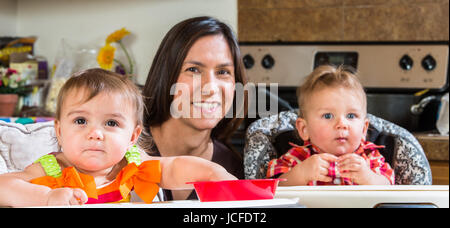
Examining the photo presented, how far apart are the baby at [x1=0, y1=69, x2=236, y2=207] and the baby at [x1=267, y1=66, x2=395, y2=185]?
0.15 m

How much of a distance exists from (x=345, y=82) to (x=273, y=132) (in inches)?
5.2

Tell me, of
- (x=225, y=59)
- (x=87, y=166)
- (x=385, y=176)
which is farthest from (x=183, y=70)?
(x=385, y=176)

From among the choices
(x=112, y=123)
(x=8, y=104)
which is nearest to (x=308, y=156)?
(x=112, y=123)

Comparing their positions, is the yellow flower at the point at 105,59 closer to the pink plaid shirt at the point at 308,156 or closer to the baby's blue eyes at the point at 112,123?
the baby's blue eyes at the point at 112,123

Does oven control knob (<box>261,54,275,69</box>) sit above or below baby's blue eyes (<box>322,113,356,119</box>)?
above

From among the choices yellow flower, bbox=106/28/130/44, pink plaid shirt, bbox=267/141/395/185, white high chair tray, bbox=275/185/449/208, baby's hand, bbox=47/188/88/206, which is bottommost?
pink plaid shirt, bbox=267/141/395/185

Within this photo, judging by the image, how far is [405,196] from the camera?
339 mm

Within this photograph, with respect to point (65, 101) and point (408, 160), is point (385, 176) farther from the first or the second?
point (65, 101)

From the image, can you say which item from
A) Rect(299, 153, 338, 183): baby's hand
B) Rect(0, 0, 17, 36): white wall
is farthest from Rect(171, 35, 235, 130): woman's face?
Rect(0, 0, 17, 36): white wall

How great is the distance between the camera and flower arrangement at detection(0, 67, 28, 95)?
941mm

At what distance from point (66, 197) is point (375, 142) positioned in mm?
426

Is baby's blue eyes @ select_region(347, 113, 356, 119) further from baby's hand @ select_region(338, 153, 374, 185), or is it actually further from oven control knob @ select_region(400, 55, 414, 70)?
oven control knob @ select_region(400, 55, 414, 70)

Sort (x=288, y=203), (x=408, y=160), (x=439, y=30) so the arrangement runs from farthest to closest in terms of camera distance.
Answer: (x=439, y=30) < (x=408, y=160) < (x=288, y=203)

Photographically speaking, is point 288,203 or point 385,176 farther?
point 385,176
